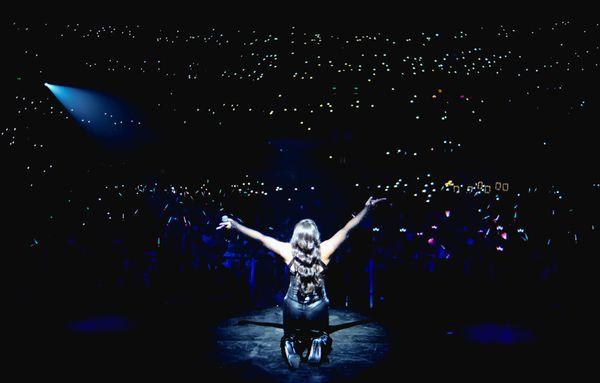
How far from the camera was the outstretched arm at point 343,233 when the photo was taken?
3805 millimetres

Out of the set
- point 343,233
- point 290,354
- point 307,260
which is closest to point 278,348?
point 290,354

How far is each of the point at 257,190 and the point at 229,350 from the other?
31.8 ft

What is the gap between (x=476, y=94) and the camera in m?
9.77

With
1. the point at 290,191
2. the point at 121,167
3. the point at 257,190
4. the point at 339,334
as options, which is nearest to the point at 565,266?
the point at 339,334

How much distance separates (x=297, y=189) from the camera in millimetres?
13508

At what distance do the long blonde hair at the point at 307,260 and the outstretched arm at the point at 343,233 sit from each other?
0.44 feet

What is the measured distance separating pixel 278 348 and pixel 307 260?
1117 millimetres

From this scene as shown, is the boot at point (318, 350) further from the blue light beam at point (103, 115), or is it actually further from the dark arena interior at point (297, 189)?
the blue light beam at point (103, 115)

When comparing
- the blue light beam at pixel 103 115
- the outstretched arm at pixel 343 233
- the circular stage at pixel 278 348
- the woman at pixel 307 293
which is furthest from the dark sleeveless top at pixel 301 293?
the blue light beam at pixel 103 115

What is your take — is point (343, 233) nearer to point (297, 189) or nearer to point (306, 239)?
point (306, 239)

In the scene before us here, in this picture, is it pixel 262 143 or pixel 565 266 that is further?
pixel 262 143

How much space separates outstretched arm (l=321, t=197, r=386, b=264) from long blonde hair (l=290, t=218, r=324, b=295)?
0.13 m

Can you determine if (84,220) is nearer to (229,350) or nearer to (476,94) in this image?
(229,350)

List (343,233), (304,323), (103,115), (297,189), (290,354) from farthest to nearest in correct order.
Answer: (297,189) < (103,115) < (343,233) < (304,323) < (290,354)
